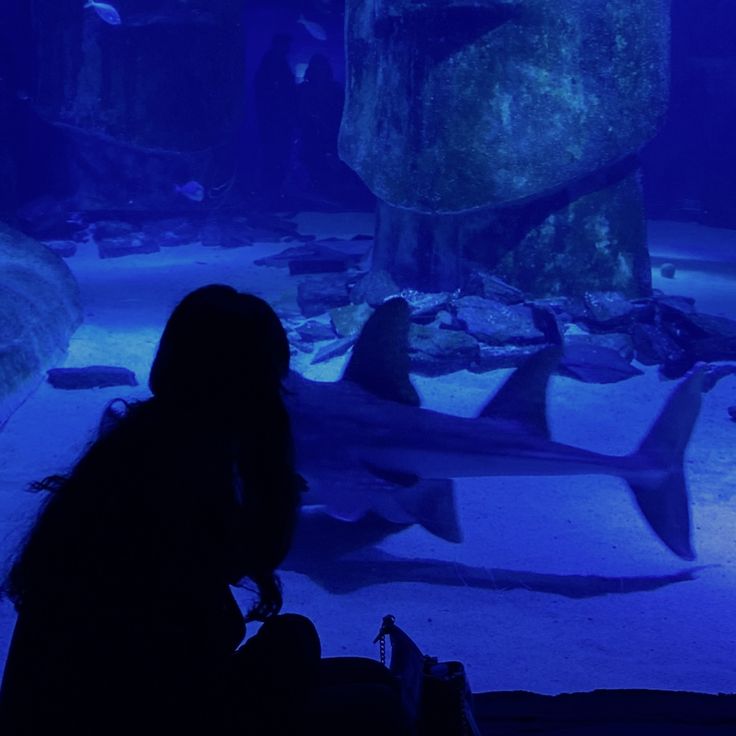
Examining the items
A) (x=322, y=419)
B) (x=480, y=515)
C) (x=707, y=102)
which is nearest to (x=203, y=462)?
(x=322, y=419)

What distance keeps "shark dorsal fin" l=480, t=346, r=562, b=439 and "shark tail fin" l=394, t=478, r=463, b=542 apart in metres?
0.48

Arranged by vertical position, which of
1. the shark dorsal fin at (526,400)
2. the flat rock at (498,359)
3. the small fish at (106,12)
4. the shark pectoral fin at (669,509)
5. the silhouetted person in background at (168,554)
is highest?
the small fish at (106,12)

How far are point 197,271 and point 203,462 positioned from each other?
34.7 ft

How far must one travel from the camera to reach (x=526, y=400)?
4.17 metres

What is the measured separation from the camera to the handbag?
6.01ft

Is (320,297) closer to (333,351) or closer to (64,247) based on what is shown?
(333,351)

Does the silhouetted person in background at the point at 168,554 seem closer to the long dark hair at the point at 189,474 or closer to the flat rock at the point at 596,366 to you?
the long dark hair at the point at 189,474

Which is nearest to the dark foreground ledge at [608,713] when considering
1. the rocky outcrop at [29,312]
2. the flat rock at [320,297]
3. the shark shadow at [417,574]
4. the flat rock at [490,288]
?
the shark shadow at [417,574]

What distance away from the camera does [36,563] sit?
140 centimetres

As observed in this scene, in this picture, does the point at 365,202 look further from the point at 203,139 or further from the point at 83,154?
the point at 83,154

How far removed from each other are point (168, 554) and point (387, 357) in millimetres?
3116

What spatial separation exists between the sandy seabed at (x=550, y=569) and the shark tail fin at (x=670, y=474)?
0.84 ft

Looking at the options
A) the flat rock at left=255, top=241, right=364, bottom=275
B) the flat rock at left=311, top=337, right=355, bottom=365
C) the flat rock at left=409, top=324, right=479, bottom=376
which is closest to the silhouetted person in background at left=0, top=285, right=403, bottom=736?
the flat rock at left=409, top=324, right=479, bottom=376

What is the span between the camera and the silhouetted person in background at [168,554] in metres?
1.37
